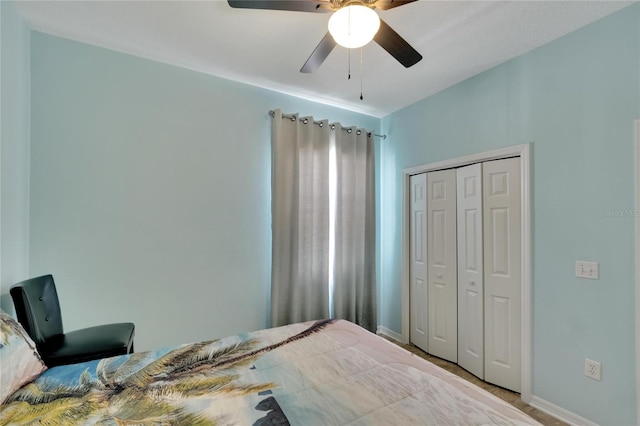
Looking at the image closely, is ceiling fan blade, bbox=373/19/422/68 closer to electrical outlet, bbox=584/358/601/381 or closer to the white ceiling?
the white ceiling

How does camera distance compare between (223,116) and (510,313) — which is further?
(223,116)

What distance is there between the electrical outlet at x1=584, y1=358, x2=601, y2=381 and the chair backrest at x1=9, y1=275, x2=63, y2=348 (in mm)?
3382

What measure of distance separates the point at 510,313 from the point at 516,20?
7.16 feet

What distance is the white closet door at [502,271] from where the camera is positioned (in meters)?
2.26

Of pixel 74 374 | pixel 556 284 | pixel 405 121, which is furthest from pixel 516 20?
pixel 74 374

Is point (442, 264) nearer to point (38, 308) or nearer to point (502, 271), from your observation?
point (502, 271)

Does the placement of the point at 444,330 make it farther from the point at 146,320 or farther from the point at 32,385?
the point at 32,385

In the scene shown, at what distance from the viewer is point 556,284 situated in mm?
2014

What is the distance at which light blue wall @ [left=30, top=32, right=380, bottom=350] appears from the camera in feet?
6.61

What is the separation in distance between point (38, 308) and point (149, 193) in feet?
3.34

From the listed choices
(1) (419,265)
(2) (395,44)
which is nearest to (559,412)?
(1) (419,265)

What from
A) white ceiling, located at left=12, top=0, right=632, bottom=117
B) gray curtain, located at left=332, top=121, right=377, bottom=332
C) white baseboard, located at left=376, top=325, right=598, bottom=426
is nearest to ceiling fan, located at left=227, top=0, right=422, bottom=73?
white ceiling, located at left=12, top=0, right=632, bottom=117

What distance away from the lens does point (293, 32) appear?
1.99 meters

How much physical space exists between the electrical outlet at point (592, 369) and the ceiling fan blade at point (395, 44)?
2280 millimetres
